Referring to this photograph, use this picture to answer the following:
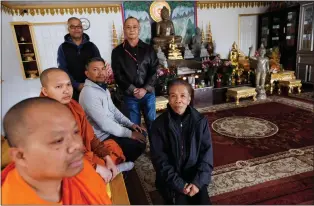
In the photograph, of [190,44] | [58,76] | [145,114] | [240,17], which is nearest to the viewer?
[58,76]

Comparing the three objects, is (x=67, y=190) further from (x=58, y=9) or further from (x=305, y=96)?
(x=58, y=9)

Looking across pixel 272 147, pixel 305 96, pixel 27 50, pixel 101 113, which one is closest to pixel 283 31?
pixel 305 96

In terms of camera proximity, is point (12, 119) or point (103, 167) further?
point (103, 167)

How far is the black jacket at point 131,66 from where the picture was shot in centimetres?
204

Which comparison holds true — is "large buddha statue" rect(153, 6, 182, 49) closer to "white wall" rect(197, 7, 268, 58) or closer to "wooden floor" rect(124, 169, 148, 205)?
"white wall" rect(197, 7, 268, 58)

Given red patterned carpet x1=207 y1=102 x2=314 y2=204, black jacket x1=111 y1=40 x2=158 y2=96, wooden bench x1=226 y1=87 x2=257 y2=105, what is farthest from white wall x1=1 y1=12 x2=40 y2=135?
wooden bench x1=226 y1=87 x2=257 y2=105

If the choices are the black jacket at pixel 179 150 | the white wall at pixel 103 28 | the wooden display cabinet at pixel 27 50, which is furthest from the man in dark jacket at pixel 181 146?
the wooden display cabinet at pixel 27 50

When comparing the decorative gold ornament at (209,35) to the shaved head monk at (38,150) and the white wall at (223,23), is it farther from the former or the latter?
the shaved head monk at (38,150)

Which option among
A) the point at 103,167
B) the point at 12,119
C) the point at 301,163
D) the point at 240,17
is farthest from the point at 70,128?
the point at 240,17

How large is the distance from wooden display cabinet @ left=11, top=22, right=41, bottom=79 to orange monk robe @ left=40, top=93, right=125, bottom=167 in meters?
4.39

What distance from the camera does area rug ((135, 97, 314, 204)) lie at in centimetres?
161

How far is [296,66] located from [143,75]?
4.67 metres

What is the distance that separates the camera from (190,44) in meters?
5.72

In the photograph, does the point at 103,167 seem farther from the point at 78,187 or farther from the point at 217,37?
the point at 217,37
